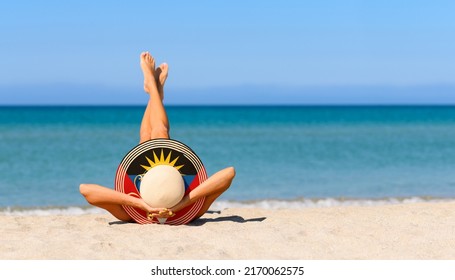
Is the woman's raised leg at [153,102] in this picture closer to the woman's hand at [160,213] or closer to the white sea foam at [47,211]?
the woman's hand at [160,213]

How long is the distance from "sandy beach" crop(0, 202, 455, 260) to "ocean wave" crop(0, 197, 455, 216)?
2471 mm

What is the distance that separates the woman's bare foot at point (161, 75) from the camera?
286 inches

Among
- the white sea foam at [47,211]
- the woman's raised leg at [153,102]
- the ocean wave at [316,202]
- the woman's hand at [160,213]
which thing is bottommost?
the white sea foam at [47,211]

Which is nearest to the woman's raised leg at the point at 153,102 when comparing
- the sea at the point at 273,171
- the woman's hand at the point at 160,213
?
the woman's hand at the point at 160,213

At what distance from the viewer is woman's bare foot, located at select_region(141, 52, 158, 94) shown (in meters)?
7.06

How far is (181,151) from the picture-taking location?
6301mm

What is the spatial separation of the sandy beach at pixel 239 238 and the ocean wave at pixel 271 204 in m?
2.47

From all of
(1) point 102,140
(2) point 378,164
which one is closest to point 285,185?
(2) point 378,164

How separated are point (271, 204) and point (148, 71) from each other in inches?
160

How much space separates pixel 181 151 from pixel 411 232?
7.89ft

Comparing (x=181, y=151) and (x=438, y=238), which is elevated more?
(x=181, y=151)

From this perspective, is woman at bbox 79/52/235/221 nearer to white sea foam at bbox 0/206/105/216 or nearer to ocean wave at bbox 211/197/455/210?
white sea foam at bbox 0/206/105/216
